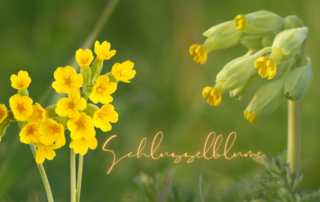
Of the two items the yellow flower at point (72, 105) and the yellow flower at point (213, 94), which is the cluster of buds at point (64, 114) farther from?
the yellow flower at point (213, 94)

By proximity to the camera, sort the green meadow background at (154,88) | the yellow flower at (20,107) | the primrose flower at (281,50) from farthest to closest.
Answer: the green meadow background at (154,88)
the primrose flower at (281,50)
the yellow flower at (20,107)

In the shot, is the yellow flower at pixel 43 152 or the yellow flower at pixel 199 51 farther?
the yellow flower at pixel 199 51

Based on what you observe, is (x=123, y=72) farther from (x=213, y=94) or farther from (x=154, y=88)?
(x=154, y=88)

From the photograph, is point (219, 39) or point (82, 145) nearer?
point (82, 145)

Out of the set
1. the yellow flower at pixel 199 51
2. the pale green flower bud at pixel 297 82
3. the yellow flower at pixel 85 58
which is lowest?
the pale green flower bud at pixel 297 82

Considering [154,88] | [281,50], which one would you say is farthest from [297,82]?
[154,88]

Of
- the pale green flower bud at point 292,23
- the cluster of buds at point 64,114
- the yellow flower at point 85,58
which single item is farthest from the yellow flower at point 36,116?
the pale green flower bud at point 292,23

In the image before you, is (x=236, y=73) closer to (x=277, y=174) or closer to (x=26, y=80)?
(x=277, y=174)

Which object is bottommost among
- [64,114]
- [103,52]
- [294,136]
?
[294,136]

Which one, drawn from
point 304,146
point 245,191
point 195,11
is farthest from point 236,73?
point 195,11
